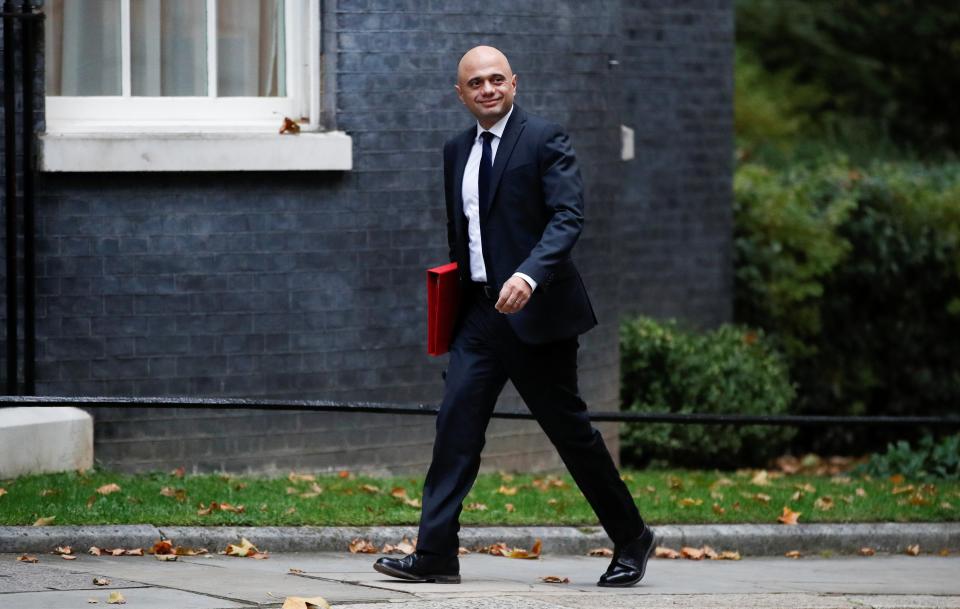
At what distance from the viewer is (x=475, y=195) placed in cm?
627

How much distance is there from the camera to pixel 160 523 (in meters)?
7.19

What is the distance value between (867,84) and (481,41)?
17883 mm

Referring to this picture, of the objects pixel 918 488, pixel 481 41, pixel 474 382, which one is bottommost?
pixel 918 488

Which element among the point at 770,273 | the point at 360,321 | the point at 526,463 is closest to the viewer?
the point at 360,321

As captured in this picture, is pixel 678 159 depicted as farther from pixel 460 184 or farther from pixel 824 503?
pixel 460 184

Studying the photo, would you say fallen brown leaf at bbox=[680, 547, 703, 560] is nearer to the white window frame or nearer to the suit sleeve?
the suit sleeve

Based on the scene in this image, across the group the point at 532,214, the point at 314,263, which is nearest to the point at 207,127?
the point at 314,263

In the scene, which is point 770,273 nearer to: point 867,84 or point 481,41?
point 481,41

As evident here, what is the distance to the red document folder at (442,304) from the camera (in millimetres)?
6305

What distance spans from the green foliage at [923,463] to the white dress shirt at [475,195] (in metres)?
4.83

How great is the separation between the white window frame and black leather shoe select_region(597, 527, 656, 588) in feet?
9.93

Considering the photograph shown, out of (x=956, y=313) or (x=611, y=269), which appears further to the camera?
(x=956, y=313)

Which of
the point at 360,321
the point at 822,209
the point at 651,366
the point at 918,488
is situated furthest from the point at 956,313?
the point at 360,321

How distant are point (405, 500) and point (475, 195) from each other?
231 centimetres
